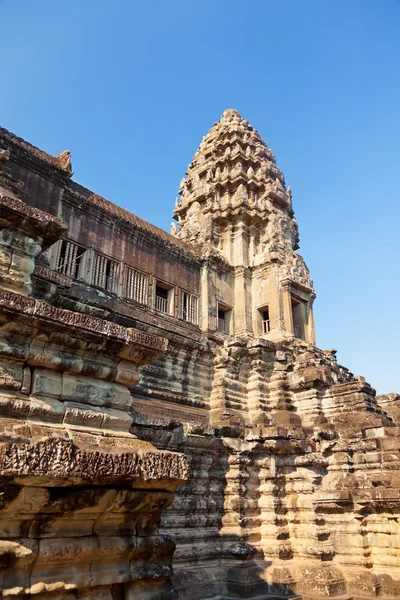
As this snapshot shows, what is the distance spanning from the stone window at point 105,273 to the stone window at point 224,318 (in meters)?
4.74

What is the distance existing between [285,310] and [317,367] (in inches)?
122

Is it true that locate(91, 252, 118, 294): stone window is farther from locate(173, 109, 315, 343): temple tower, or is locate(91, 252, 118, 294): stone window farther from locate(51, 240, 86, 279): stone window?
locate(173, 109, 315, 343): temple tower

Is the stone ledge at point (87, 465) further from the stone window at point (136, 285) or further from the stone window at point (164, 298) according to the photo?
the stone window at point (164, 298)

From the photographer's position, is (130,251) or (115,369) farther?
(130,251)

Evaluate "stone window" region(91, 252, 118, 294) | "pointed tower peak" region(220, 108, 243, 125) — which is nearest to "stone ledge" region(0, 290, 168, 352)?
"stone window" region(91, 252, 118, 294)

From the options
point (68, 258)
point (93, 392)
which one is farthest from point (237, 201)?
point (93, 392)

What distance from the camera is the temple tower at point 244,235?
17.2 metres

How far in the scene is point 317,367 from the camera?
1454cm

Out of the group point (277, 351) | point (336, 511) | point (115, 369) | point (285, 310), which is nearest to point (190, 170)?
point (285, 310)

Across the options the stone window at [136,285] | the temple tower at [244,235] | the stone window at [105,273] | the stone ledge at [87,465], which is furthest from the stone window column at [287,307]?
the stone ledge at [87,465]

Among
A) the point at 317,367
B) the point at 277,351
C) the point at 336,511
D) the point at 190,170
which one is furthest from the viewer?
the point at 190,170

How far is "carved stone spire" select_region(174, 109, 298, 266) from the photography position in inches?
746

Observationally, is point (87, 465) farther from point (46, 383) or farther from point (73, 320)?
point (73, 320)

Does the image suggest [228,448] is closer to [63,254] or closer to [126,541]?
[63,254]
